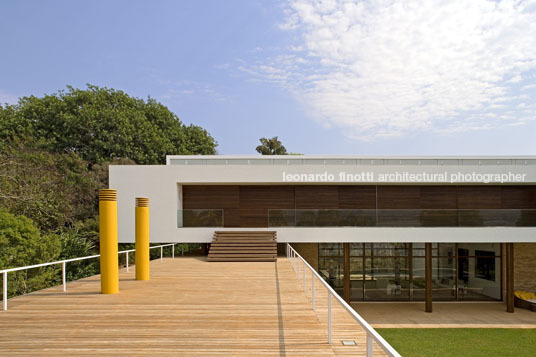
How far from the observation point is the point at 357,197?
17859 mm

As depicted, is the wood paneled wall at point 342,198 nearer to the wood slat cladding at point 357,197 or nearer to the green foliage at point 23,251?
the wood slat cladding at point 357,197

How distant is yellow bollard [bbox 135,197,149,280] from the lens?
31.3 feet

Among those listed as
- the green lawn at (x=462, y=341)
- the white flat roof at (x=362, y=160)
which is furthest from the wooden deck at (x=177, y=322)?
the white flat roof at (x=362, y=160)

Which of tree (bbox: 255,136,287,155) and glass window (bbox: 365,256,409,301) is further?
tree (bbox: 255,136,287,155)

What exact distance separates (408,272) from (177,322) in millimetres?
15256

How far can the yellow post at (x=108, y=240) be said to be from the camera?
25.5 feet

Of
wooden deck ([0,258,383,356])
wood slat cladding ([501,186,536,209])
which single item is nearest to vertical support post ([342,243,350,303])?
wooden deck ([0,258,383,356])

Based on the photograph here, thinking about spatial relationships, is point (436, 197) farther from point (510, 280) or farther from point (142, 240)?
point (142, 240)

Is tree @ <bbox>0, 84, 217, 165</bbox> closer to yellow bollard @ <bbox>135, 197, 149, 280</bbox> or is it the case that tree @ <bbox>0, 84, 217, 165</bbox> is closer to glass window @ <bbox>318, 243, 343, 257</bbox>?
glass window @ <bbox>318, 243, 343, 257</bbox>

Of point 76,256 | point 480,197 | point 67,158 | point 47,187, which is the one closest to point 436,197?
point 480,197

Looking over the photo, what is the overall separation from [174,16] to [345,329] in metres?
22.2

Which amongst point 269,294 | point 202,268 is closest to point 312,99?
point 202,268

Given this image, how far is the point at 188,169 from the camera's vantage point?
16297 millimetres

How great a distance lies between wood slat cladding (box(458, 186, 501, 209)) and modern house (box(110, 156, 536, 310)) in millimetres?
48
